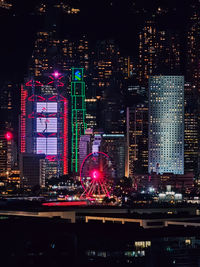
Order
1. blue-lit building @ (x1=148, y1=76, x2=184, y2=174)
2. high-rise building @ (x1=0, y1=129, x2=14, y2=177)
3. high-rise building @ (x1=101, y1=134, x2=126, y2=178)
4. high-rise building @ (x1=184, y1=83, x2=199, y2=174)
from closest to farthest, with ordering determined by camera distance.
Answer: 1. high-rise building @ (x1=0, y1=129, x2=14, y2=177)
2. high-rise building @ (x1=101, y1=134, x2=126, y2=178)
3. blue-lit building @ (x1=148, y1=76, x2=184, y2=174)
4. high-rise building @ (x1=184, y1=83, x2=199, y2=174)

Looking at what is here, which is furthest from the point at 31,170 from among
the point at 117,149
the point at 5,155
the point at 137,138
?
the point at 137,138

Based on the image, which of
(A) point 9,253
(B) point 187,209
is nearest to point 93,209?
(B) point 187,209

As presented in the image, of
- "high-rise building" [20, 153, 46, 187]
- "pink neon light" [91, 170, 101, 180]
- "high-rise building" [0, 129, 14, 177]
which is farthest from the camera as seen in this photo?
"high-rise building" [0, 129, 14, 177]

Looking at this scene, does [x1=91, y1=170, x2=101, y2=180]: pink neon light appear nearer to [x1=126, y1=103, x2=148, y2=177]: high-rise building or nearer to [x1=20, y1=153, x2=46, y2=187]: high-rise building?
[x1=20, y1=153, x2=46, y2=187]: high-rise building

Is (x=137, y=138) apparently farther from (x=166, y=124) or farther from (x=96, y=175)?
(x=96, y=175)

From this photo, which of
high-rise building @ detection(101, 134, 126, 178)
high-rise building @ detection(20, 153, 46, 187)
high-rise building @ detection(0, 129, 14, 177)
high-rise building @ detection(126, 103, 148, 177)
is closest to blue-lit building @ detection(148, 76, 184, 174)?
high-rise building @ detection(126, 103, 148, 177)

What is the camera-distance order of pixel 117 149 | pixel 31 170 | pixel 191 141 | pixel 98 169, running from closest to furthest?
pixel 98 169
pixel 31 170
pixel 117 149
pixel 191 141

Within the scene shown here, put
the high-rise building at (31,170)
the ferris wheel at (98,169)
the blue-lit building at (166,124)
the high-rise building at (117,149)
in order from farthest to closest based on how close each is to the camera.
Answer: the blue-lit building at (166,124) < the high-rise building at (117,149) < the high-rise building at (31,170) < the ferris wheel at (98,169)

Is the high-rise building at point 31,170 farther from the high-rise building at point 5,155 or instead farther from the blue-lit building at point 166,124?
the blue-lit building at point 166,124

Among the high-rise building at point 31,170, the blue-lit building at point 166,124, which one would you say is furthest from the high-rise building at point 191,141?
the high-rise building at point 31,170
